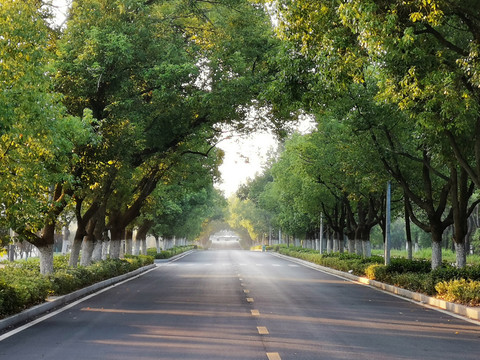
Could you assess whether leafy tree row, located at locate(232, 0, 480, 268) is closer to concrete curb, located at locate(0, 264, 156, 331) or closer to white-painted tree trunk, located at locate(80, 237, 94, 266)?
concrete curb, located at locate(0, 264, 156, 331)

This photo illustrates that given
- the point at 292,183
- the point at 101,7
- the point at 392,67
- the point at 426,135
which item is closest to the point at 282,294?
the point at 426,135

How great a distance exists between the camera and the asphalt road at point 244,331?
8641mm

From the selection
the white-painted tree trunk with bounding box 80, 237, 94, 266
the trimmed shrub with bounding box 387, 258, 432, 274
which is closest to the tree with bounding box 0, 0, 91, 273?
the white-painted tree trunk with bounding box 80, 237, 94, 266

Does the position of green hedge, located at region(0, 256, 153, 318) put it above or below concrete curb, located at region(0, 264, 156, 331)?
above

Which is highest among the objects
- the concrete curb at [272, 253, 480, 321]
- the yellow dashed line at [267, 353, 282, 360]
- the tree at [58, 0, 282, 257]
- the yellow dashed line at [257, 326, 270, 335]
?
the tree at [58, 0, 282, 257]

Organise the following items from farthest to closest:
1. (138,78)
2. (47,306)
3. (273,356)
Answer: (138,78) < (47,306) < (273,356)

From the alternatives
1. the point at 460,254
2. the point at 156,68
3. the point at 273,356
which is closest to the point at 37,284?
the point at 156,68

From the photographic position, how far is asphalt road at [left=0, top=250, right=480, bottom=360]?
8.64 m

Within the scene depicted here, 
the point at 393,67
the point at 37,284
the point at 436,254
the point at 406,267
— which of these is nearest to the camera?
the point at 393,67

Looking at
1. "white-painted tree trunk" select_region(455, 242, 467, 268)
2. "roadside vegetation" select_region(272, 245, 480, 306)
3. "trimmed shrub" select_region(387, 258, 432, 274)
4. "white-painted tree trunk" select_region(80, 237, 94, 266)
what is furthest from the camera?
"white-painted tree trunk" select_region(80, 237, 94, 266)

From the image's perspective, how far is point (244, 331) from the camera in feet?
34.9

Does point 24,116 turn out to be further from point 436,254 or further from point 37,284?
point 436,254

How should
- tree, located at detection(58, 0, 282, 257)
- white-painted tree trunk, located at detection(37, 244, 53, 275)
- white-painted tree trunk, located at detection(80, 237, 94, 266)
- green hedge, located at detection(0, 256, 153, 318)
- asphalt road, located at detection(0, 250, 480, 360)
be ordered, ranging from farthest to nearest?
white-painted tree trunk, located at detection(80, 237, 94, 266) < white-painted tree trunk, located at detection(37, 244, 53, 275) < tree, located at detection(58, 0, 282, 257) < green hedge, located at detection(0, 256, 153, 318) < asphalt road, located at detection(0, 250, 480, 360)

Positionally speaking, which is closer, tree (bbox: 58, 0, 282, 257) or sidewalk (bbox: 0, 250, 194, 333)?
sidewalk (bbox: 0, 250, 194, 333)
